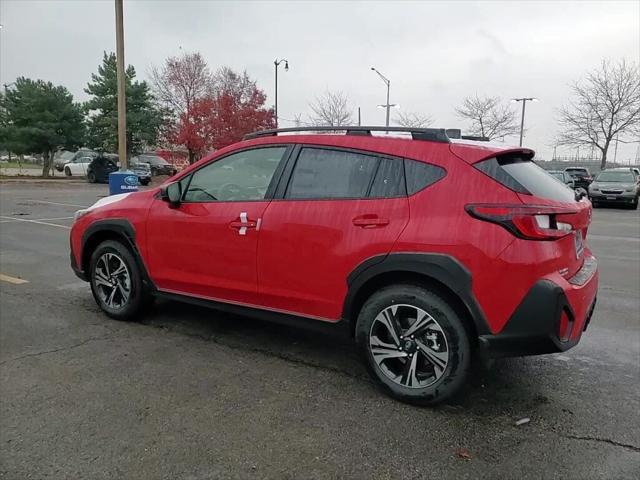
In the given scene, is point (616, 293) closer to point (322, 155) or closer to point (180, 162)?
point (322, 155)

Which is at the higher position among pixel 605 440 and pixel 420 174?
pixel 420 174

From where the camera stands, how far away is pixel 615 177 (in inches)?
→ 840

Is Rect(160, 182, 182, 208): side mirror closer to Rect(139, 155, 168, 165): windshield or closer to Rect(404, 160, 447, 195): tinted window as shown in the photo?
Rect(404, 160, 447, 195): tinted window

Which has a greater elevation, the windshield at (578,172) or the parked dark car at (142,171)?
the windshield at (578,172)

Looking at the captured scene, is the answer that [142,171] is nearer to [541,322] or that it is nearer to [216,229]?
[216,229]

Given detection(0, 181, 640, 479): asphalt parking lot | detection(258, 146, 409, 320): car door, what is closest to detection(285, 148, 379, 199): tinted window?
detection(258, 146, 409, 320): car door

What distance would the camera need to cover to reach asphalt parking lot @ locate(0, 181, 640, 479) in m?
2.56

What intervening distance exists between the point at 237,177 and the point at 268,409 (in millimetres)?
1762

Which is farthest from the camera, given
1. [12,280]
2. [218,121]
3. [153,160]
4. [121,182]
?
[153,160]

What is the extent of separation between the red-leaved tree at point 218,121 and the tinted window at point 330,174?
33203 mm

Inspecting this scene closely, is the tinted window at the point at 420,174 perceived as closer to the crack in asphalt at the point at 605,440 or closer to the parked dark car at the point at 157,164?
the crack in asphalt at the point at 605,440

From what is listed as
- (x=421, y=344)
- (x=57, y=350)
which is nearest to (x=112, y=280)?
(x=57, y=350)

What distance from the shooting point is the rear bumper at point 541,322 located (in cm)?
277

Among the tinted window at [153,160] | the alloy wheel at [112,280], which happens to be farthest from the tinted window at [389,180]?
the tinted window at [153,160]
